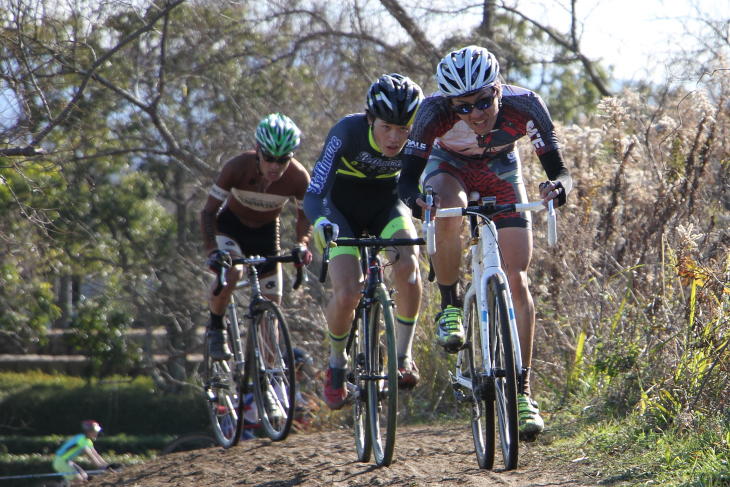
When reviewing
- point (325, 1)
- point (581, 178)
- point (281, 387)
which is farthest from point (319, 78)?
point (281, 387)

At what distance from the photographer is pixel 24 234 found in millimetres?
9875

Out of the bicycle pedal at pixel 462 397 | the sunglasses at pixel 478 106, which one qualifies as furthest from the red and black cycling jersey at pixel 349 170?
the bicycle pedal at pixel 462 397

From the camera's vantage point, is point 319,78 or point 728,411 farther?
point 319,78

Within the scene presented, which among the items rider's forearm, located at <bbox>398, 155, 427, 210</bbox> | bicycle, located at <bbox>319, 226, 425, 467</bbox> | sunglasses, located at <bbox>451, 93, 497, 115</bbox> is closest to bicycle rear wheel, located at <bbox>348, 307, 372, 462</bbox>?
bicycle, located at <bbox>319, 226, 425, 467</bbox>

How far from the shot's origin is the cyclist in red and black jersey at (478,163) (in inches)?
140

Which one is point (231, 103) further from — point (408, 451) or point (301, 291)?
point (408, 451)

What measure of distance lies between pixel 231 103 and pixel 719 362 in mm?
9884

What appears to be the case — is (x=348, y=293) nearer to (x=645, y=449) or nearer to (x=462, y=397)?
(x=462, y=397)

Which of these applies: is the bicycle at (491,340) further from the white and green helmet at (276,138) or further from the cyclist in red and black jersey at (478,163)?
the white and green helmet at (276,138)

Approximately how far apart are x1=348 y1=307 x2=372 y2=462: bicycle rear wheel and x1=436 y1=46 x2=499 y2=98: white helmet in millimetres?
1376

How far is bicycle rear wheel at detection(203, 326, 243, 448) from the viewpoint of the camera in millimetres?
5723

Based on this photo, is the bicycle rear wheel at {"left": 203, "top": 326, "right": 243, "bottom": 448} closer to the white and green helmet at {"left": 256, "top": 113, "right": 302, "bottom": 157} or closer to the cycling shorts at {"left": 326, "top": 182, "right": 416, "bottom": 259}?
the white and green helmet at {"left": 256, "top": 113, "right": 302, "bottom": 157}

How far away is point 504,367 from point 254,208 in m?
2.99

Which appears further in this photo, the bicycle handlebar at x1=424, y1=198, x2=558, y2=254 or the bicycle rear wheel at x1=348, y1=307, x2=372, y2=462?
the bicycle rear wheel at x1=348, y1=307, x2=372, y2=462
